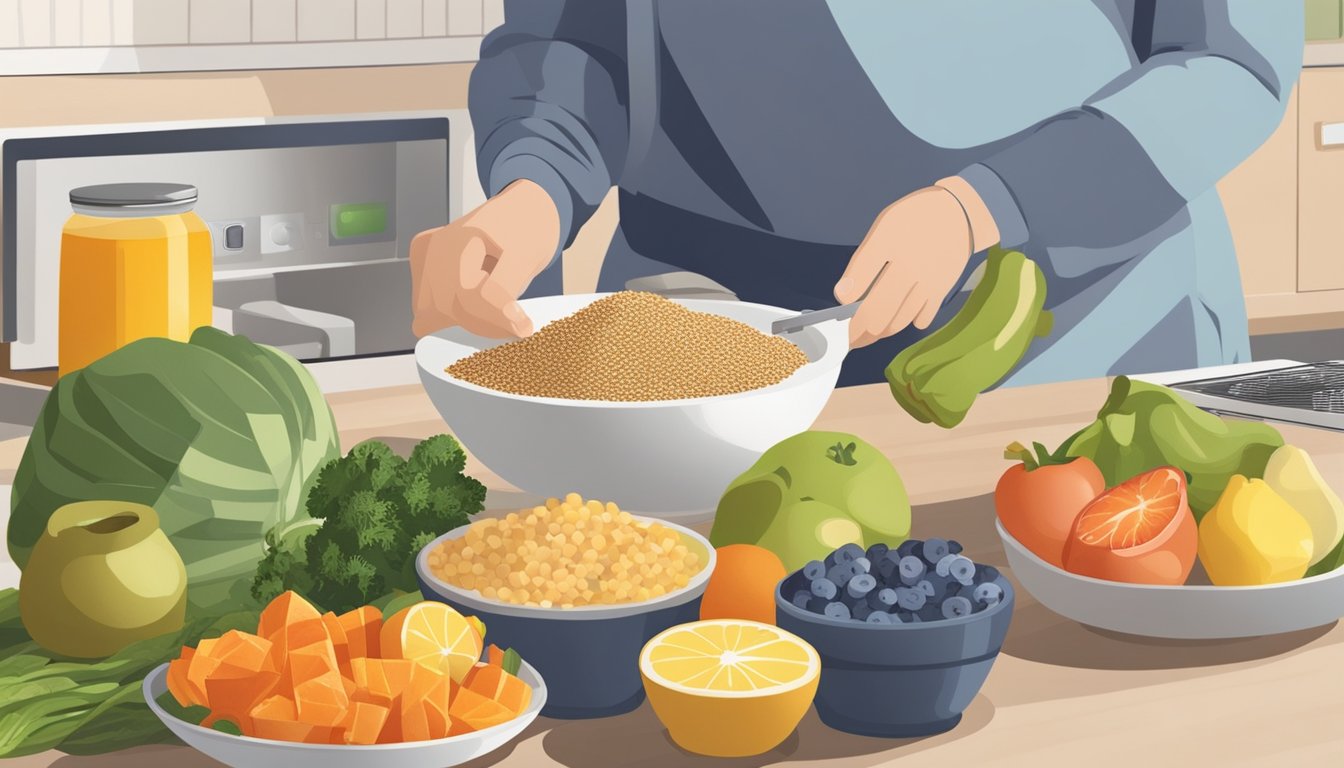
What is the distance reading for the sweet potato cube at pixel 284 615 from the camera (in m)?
0.82

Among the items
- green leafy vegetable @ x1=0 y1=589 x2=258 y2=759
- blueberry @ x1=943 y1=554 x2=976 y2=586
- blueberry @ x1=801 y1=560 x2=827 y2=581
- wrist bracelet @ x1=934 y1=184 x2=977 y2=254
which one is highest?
wrist bracelet @ x1=934 y1=184 x2=977 y2=254

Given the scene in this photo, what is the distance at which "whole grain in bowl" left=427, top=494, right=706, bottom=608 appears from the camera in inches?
35.5

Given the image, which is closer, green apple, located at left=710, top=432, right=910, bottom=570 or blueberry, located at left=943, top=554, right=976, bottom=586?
blueberry, located at left=943, top=554, right=976, bottom=586

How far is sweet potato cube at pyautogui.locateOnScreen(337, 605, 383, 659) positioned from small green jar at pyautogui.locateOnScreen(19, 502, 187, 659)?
0.17 m

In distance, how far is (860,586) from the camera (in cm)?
89

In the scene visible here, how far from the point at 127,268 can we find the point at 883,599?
0.71m

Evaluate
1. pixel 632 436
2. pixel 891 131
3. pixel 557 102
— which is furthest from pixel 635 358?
pixel 891 131

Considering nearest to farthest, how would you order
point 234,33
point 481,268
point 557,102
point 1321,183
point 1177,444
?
point 1177,444 → point 481,268 → point 557,102 → point 234,33 → point 1321,183

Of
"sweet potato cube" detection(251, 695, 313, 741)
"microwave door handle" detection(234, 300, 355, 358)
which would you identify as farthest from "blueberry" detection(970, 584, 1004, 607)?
"microwave door handle" detection(234, 300, 355, 358)

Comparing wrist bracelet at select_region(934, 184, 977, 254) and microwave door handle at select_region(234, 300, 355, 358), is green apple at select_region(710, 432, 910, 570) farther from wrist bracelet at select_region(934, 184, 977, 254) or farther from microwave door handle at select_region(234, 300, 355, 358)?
microwave door handle at select_region(234, 300, 355, 358)

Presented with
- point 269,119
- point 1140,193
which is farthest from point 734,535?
point 269,119

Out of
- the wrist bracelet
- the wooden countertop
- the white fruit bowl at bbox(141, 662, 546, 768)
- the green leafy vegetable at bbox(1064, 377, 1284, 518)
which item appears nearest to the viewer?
the white fruit bowl at bbox(141, 662, 546, 768)

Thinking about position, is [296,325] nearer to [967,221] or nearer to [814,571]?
[967,221]

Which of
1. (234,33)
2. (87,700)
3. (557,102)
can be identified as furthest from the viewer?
(234,33)
